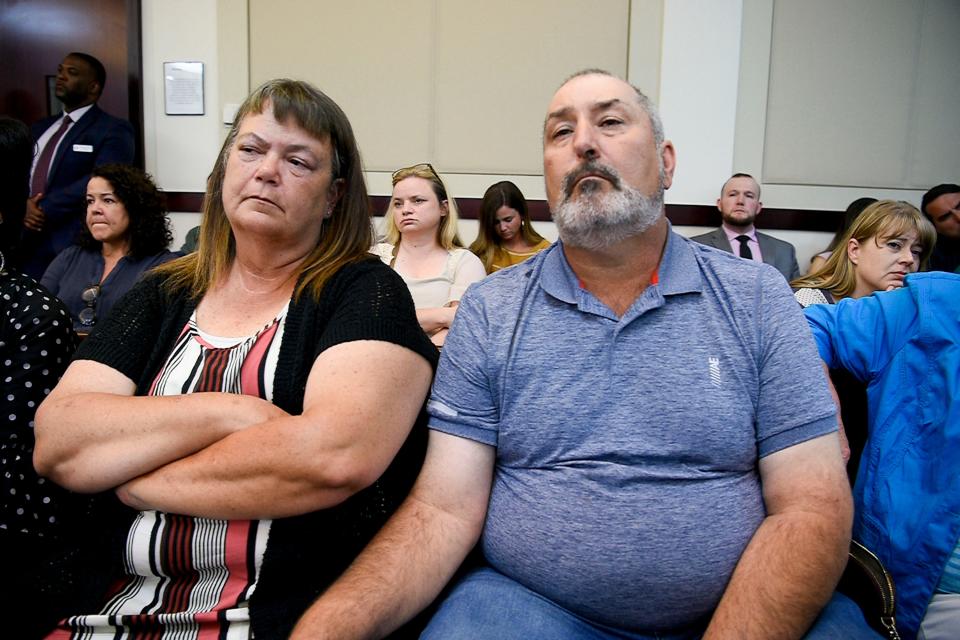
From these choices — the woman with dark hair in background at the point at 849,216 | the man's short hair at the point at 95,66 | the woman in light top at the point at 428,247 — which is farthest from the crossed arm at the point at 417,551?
the man's short hair at the point at 95,66

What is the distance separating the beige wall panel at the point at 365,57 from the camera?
4430mm

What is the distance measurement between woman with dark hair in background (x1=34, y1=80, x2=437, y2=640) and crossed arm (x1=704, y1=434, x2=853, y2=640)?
1.85 feet

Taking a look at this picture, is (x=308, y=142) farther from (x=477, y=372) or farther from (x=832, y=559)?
(x=832, y=559)

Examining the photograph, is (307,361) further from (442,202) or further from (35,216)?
(35,216)

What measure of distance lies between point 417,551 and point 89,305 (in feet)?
7.89

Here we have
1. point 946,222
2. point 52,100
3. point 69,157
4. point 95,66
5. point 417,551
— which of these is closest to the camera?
point 417,551

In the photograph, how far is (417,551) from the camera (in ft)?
3.60

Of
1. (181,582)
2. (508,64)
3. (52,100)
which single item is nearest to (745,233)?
(508,64)

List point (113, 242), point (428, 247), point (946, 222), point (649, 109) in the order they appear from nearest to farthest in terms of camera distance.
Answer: point (649, 109) < point (113, 242) < point (428, 247) < point (946, 222)

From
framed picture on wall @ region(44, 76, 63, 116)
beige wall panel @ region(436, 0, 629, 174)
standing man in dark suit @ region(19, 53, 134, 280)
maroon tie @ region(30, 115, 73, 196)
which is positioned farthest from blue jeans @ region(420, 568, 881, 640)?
framed picture on wall @ region(44, 76, 63, 116)

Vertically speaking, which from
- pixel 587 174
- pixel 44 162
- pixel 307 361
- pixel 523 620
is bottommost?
pixel 523 620

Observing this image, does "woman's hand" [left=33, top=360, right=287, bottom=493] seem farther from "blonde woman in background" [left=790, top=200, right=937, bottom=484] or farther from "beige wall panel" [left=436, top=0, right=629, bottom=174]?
"beige wall panel" [left=436, top=0, right=629, bottom=174]

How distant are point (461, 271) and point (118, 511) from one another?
2253 mm

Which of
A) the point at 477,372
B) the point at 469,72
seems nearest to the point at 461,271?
the point at 469,72
